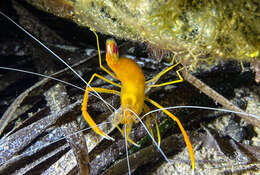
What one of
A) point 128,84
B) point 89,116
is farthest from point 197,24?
point 89,116

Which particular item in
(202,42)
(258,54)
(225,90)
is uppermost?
(202,42)

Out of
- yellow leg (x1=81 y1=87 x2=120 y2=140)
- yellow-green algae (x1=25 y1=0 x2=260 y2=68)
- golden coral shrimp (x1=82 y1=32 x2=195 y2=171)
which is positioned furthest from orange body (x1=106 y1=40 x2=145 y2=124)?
yellow-green algae (x1=25 y1=0 x2=260 y2=68)

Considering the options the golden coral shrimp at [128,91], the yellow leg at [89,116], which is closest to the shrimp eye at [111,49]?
the golden coral shrimp at [128,91]

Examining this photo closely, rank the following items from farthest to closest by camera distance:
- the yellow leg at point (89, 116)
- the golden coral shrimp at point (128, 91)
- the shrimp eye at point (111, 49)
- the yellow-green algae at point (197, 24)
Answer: the shrimp eye at point (111, 49) < the golden coral shrimp at point (128, 91) < the yellow leg at point (89, 116) < the yellow-green algae at point (197, 24)

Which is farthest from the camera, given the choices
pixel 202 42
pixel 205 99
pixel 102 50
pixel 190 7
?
pixel 102 50

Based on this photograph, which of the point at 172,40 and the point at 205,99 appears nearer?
the point at 172,40

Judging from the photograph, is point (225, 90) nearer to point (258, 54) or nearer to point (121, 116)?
point (258, 54)

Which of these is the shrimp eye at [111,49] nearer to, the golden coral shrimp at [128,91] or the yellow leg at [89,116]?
the golden coral shrimp at [128,91]

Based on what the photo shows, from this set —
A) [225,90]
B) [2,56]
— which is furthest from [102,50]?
[225,90]

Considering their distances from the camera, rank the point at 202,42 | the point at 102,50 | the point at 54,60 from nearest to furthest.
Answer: the point at 202,42 < the point at 54,60 < the point at 102,50
